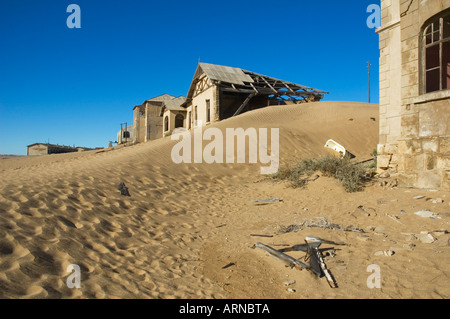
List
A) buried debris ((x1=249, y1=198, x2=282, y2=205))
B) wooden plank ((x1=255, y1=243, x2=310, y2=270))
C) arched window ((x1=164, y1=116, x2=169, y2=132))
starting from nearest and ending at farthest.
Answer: wooden plank ((x1=255, y1=243, x2=310, y2=270))
buried debris ((x1=249, y1=198, x2=282, y2=205))
arched window ((x1=164, y1=116, x2=169, y2=132))

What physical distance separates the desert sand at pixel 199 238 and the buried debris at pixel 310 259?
72mm

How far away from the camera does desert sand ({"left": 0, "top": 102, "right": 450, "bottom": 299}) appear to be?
2.87m

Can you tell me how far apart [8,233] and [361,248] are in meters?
4.80

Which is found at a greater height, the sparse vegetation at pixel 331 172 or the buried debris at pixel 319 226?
the sparse vegetation at pixel 331 172

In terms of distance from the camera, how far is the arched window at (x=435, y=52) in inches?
223

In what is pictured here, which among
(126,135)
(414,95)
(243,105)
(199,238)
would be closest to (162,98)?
(126,135)

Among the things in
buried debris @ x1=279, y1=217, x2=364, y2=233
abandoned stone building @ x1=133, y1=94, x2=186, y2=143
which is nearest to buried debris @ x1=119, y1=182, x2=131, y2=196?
buried debris @ x1=279, y1=217, x2=364, y2=233

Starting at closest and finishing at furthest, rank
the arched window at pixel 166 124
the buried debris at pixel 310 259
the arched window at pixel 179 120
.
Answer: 1. the buried debris at pixel 310 259
2. the arched window at pixel 179 120
3. the arched window at pixel 166 124

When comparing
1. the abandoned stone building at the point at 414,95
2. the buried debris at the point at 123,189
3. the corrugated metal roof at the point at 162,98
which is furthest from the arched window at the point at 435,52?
the corrugated metal roof at the point at 162,98

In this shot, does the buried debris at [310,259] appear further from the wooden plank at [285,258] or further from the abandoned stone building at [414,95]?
the abandoned stone building at [414,95]

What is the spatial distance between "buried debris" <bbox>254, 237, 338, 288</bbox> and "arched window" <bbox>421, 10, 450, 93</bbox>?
478 cm

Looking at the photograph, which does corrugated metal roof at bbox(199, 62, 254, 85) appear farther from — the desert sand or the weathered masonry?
the desert sand

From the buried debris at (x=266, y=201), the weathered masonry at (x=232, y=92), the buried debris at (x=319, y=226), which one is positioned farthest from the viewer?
the weathered masonry at (x=232, y=92)

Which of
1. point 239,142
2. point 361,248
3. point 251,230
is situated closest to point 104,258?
point 251,230
